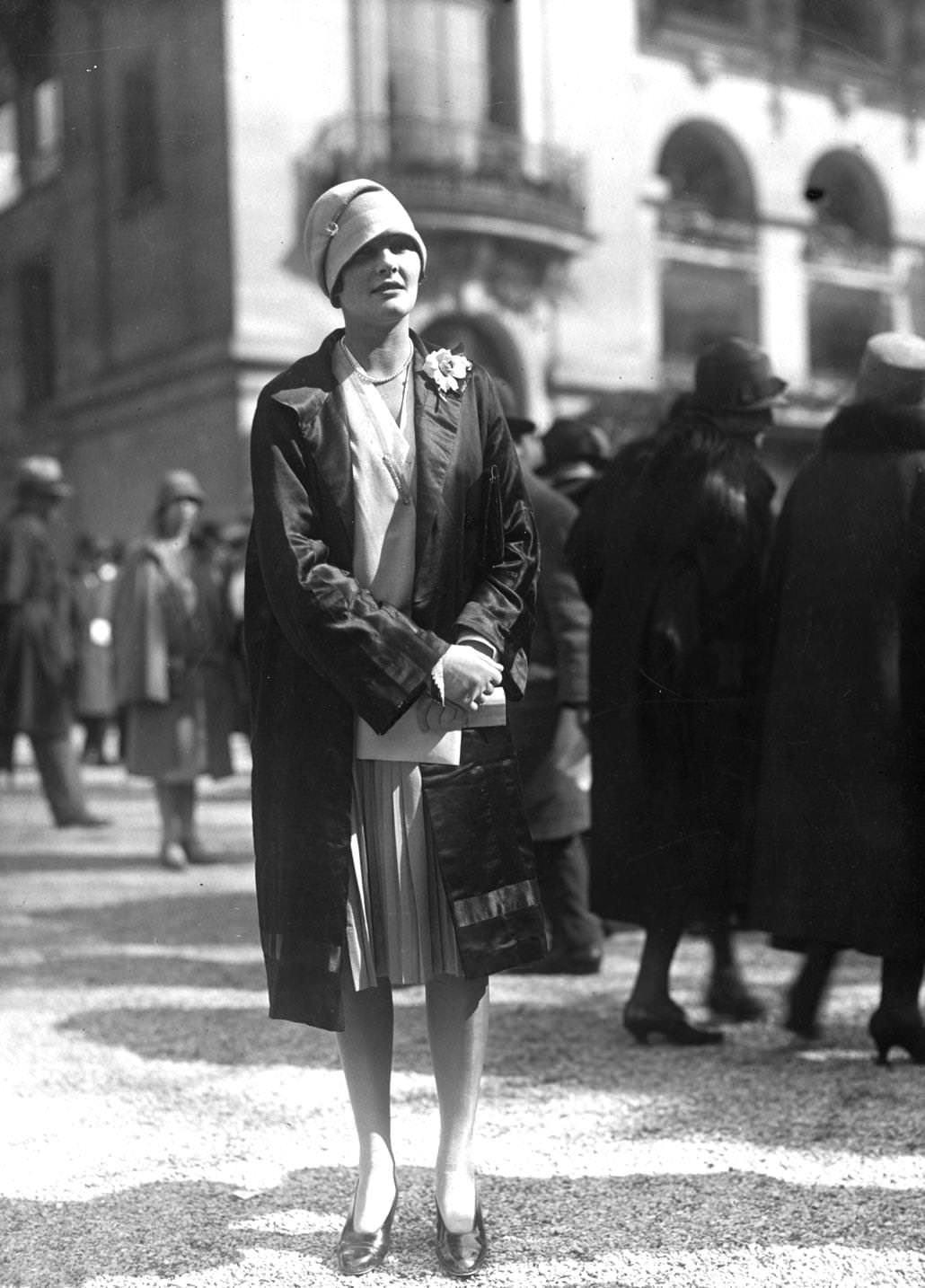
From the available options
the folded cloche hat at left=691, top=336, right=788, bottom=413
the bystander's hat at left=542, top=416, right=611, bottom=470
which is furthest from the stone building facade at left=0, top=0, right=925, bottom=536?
the folded cloche hat at left=691, top=336, right=788, bottom=413

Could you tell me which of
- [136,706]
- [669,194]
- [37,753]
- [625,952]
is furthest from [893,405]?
[669,194]

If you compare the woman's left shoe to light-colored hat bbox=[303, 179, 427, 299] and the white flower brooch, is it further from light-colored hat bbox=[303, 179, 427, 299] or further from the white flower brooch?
light-colored hat bbox=[303, 179, 427, 299]

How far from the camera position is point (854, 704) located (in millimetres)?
4277

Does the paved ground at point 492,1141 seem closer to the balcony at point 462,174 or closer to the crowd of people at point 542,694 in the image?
the crowd of people at point 542,694

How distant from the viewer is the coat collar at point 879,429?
4.27 metres

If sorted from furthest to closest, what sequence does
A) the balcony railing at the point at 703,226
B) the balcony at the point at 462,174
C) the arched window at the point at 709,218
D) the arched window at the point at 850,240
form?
the arched window at the point at 850,240
the arched window at the point at 709,218
the balcony railing at the point at 703,226
the balcony at the point at 462,174

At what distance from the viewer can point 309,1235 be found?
3064mm

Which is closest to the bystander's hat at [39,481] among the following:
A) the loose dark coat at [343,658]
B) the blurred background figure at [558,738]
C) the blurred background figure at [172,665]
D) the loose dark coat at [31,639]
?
the loose dark coat at [31,639]

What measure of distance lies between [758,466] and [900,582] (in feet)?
2.17

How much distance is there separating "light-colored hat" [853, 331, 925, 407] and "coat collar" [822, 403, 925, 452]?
0.09ft

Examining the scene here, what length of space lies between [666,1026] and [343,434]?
92.3 inches

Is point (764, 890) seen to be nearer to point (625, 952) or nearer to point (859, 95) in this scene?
point (625, 952)

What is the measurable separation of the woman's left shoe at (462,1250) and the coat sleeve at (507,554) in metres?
1.02

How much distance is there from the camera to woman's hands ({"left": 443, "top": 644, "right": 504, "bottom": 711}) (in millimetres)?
2857
